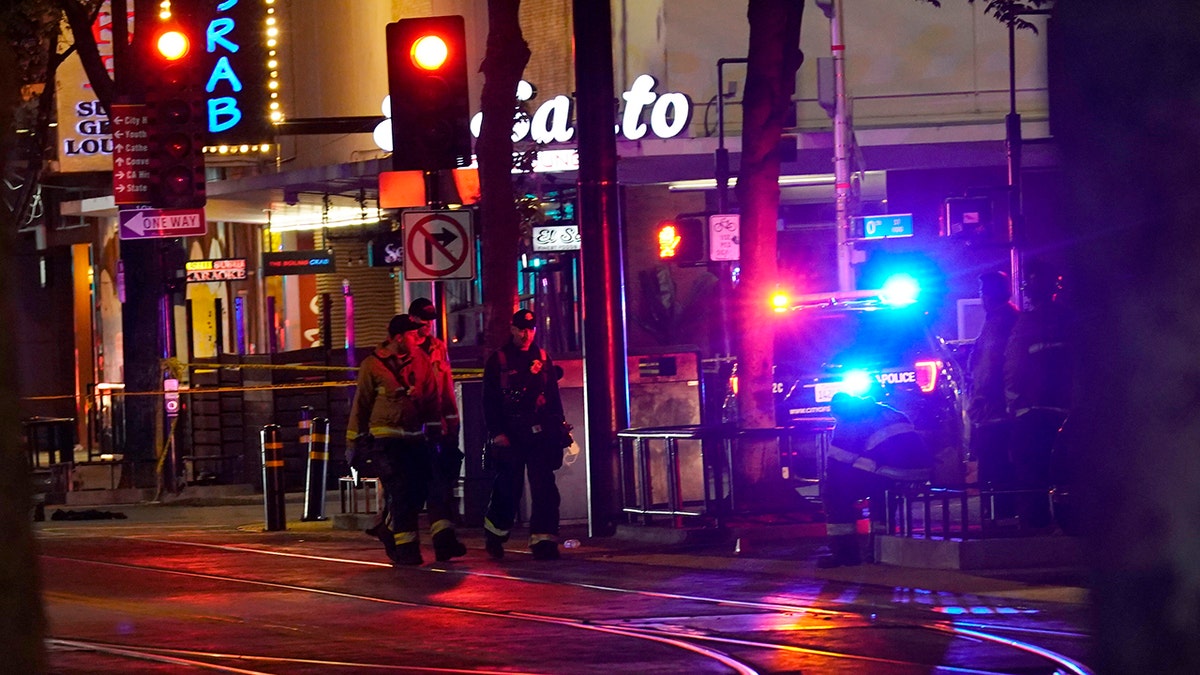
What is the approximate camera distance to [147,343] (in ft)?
83.6

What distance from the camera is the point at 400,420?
44.8 ft

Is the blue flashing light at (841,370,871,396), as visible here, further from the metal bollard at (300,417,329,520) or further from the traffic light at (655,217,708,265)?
the metal bollard at (300,417,329,520)

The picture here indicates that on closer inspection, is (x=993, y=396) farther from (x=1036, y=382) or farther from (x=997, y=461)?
(x=997, y=461)

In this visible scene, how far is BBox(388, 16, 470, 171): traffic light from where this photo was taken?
13906mm

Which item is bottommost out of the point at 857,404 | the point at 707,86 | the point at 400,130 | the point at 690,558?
the point at 690,558

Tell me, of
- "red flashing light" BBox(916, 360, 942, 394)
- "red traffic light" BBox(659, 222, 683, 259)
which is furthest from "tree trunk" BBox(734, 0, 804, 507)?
"red traffic light" BBox(659, 222, 683, 259)

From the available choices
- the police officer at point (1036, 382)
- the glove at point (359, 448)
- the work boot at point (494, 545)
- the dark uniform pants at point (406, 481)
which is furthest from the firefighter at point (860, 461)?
the glove at point (359, 448)

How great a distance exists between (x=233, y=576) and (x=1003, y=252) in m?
16.3

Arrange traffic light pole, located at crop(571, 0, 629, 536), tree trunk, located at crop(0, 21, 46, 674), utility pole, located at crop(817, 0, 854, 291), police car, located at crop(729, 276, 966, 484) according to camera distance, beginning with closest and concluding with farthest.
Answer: tree trunk, located at crop(0, 21, 46, 674), police car, located at crop(729, 276, 966, 484), traffic light pole, located at crop(571, 0, 629, 536), utility pole, located at crop(817, 0, 854, 291)

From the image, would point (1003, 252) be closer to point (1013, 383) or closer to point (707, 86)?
point (707, 86)

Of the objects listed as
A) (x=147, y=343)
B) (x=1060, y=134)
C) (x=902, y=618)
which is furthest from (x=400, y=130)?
(x=147, y=343)

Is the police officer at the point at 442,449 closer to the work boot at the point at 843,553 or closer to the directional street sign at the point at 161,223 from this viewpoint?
the work boot at the point at 843,553

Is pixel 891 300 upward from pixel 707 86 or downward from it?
downward

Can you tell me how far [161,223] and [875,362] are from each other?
12358mm
